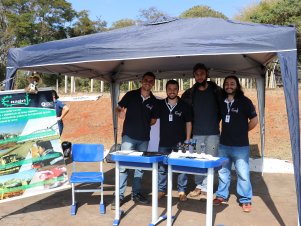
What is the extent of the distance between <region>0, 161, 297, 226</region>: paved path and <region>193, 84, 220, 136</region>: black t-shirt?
3.50 ft

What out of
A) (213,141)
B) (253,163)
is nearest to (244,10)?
(253,163)

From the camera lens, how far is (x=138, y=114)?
16.2ft

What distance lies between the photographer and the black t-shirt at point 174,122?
16.7ft

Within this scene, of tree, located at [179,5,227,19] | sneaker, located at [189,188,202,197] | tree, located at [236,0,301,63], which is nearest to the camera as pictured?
sneaker, located at [189,188,202,197]

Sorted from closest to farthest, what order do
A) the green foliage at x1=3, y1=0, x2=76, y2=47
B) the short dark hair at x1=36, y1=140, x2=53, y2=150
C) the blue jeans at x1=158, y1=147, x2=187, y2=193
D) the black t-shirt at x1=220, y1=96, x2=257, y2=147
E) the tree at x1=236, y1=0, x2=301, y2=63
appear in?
the short dark hair at x1=36, y1=140, x2=53, y2=150 → the black t-shirt at x1=220, y1=96, x2=257, y2=147 → the blue jeans at x1=158, y1=147, x2=187, y2=193 → the tree at x1=236, y1=0, x2=301, y2=63 → the green foliage at x1=3, y1=0, x2=76, y2=47

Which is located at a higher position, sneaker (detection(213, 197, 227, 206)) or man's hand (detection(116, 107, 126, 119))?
man's hand (detection(116, 107, 126, 119))

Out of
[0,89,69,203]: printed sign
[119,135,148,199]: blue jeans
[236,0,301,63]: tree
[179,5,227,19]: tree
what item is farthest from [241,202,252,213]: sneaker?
[179,5,227,19]: tree

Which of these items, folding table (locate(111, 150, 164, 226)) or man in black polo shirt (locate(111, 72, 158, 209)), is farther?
man in black polo shirt (locate(111, 72, 158, 209))

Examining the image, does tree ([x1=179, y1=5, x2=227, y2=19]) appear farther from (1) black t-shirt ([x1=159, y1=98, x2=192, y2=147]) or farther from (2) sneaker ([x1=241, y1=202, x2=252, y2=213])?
(2) sneaker ([x1=241, y1=202, x2=252, y2=213])

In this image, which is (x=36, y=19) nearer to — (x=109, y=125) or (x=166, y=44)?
(x=109, y=125)

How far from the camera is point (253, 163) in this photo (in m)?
7.70

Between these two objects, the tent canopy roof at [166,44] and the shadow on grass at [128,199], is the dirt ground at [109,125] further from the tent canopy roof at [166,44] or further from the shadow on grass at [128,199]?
the tent canopy roof at [166,44]

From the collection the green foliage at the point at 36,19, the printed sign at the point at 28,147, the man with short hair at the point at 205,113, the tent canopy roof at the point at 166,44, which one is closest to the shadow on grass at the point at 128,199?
the printed sign at the point at 28,147

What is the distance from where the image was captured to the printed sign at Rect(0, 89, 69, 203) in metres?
4.38
